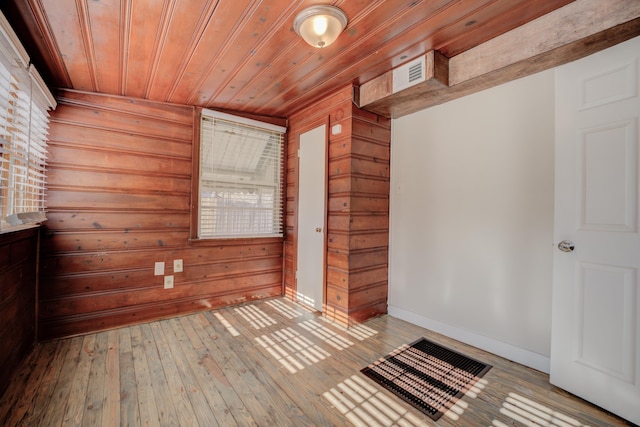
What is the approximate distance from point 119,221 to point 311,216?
1.84 metres

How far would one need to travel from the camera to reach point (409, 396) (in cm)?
166

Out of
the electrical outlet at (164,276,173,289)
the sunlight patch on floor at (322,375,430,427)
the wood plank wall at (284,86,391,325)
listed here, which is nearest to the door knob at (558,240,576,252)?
the sunlight patch on floor at (322,375,430,427)

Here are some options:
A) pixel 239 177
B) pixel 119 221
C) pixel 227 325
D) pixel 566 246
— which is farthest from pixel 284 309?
pixel 566 246

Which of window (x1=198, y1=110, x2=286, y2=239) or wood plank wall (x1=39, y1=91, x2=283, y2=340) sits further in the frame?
window (x1=198, y1=110, x2=286, y2=239)

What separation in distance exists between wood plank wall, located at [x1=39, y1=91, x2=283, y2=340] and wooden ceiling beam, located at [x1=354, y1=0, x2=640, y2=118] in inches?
83.2

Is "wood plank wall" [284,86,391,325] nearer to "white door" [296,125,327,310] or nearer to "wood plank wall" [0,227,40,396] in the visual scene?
"white door" [296,125,327,310]

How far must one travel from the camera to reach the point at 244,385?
1.75 m

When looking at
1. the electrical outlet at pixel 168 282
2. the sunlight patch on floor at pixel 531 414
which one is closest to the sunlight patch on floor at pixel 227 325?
the electrical outlet at pixel 168 282

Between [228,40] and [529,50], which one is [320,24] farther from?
[529,50]

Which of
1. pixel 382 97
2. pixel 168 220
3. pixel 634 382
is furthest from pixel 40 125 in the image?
pixel 634 382

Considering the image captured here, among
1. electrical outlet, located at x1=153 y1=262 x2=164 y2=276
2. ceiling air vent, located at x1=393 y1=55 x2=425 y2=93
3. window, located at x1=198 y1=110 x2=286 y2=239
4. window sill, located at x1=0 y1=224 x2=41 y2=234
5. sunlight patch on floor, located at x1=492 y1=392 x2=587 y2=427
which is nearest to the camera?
sunlight patch on floor, located at x1=492 y1=392 x2=587 y2=427

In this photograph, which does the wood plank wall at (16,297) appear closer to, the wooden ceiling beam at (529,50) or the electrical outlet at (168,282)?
the electrical outlet at (168,282)

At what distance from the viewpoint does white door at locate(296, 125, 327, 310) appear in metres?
2.96

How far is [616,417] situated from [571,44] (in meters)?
2.05
